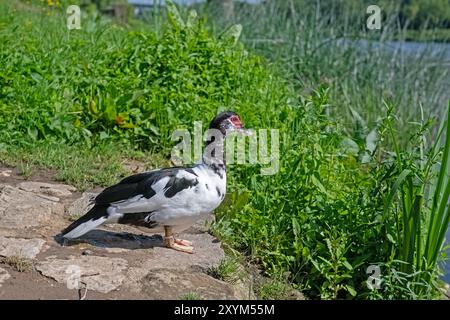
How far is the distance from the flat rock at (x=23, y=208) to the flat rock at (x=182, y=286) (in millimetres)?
953

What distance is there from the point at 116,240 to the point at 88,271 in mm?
590

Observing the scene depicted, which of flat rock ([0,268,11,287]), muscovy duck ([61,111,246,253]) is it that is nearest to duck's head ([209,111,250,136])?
muscovy duck ([61,111,246,253])

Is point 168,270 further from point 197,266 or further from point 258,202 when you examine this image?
point 258,202

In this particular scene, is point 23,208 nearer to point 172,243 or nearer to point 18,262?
point 18,262

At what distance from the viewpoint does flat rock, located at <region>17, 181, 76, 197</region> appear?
4.87 metres

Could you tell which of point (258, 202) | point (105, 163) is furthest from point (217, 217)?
point (105, 163)

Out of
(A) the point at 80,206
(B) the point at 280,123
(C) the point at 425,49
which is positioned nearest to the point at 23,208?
(A) the point at 80,206

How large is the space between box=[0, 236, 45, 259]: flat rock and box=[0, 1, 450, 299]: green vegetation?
3.14 feet

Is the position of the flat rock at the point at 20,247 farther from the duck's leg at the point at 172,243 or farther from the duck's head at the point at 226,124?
the duck's head at the point at 226,124

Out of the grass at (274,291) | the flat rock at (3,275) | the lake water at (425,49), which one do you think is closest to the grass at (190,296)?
the grass at (274,291)

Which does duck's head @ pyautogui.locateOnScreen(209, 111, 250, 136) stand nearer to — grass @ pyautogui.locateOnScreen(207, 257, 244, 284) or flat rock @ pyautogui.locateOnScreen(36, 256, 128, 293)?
grass @ pyautogui.locateOnScreen(207, 257, 244, 284)

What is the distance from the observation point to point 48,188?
494cm

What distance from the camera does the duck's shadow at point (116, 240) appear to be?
415cm

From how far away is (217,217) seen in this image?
4.86m
